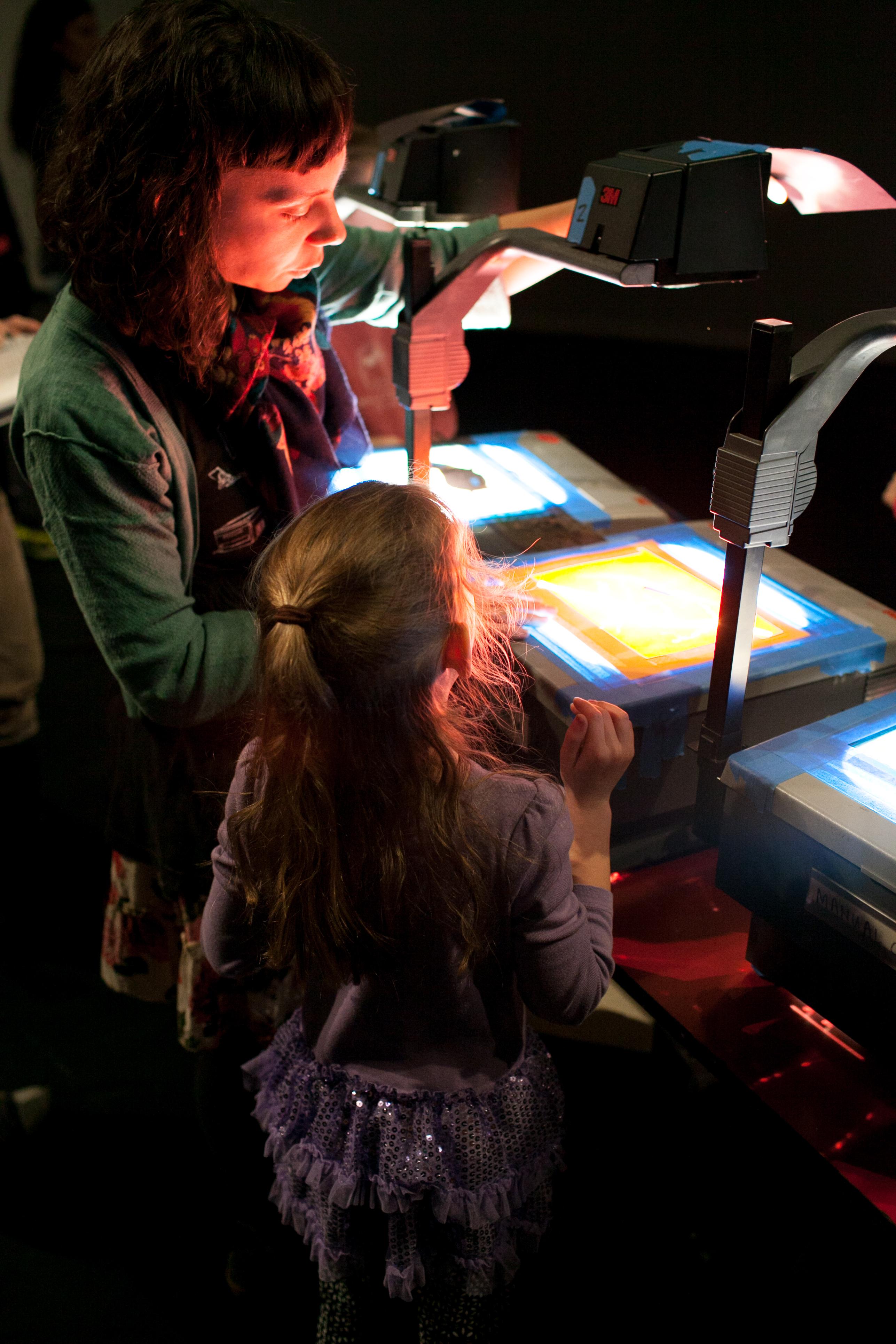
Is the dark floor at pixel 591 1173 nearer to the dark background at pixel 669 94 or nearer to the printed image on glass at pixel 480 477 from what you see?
the dark background at pixel 669 94

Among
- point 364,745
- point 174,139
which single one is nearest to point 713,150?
point 174,139

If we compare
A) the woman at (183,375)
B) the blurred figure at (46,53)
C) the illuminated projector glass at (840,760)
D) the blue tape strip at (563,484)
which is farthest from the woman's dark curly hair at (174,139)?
the blurred figure at (46,53)

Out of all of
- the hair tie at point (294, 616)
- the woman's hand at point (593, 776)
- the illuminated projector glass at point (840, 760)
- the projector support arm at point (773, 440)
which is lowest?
the woman's hand at point (593, 776)

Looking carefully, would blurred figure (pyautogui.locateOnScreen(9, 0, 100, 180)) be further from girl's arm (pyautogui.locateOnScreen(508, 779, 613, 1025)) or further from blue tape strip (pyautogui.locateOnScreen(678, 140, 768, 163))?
girl's arm (pyautogui.locateOnScreen(508, 779, 613, 1025))

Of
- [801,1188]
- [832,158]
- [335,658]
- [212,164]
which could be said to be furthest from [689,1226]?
[212,164]

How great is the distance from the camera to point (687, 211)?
3.16ft

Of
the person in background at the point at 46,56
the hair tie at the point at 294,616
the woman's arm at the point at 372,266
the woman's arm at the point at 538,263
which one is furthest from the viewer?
the person in background at the point at 46,56

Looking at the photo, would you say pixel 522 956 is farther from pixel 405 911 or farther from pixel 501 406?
pixel 501 406

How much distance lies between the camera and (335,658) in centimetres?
83

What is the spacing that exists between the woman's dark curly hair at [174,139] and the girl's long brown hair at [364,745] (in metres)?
0.35

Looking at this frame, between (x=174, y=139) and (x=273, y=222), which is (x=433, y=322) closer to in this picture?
(x=273, y=222)

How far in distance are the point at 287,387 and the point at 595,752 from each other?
604mm

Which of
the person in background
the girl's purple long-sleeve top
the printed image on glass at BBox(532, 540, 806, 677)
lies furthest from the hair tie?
the person in background

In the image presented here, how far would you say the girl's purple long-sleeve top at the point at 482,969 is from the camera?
0.92 m
